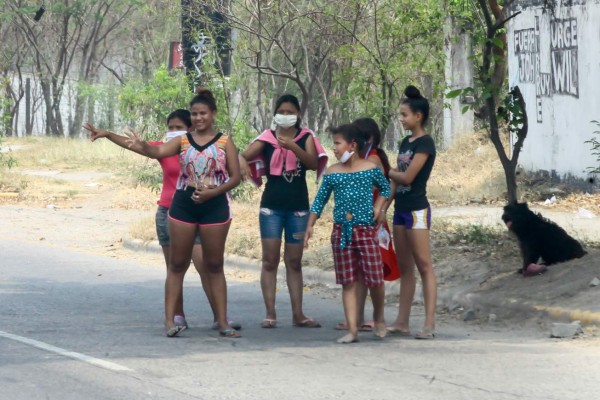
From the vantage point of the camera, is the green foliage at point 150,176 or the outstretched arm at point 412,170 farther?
the green foliage at point 150,176

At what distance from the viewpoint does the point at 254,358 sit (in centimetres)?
834

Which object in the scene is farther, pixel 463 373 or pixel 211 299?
pixel 211 299

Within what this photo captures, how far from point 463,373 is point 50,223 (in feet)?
40.5

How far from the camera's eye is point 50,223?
750 inches

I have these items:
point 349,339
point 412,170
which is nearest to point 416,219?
point 412,170

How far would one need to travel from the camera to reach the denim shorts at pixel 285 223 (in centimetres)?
971

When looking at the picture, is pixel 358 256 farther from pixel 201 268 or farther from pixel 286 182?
pixel 201 268

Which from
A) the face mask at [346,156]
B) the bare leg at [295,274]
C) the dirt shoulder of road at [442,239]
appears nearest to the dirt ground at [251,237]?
the dirt shoulder of road at [442,239]

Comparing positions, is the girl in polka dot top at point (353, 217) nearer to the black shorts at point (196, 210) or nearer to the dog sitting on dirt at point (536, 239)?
the black shorts at point (196, 210)

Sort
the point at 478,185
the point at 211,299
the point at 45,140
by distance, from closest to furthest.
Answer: the point at 211,299 → the point at 478,185 → the point at 45,140

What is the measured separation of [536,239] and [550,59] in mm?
9845

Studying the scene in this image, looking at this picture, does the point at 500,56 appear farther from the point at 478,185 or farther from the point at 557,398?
the point at 478,185

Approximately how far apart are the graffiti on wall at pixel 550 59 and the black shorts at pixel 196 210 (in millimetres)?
11300

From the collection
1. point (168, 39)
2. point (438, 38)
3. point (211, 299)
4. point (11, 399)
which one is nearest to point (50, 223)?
point (438, 38)
